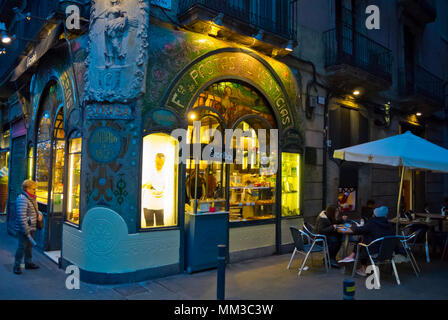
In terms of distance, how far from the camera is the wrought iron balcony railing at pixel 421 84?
13.9 m

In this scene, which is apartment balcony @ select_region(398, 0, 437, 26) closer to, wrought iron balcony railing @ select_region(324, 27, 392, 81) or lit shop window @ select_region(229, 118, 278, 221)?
wrought iron balcony railing @ select_region(324, 27, 392, 81)

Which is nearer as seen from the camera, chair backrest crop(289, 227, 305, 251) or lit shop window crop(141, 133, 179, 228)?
lit shop window crop(141, 133, 179, 228)

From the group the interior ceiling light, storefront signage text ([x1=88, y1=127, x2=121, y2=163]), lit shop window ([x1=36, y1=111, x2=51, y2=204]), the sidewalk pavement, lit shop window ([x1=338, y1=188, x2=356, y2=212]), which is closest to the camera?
the sidewalk pavement

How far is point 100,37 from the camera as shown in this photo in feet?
21.0

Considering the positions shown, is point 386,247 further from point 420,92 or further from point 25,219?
point 420,92

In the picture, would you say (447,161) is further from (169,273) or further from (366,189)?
(169,273)

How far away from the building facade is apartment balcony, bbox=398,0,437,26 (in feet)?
8.57

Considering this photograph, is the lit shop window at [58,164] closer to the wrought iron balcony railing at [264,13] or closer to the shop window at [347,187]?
the wrought iron balcony railing at [264,13]

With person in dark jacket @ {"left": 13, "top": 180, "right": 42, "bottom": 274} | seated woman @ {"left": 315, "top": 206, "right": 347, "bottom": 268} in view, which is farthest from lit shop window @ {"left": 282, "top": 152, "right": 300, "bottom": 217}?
person in dark jacket @ {"left": 13, "top": 180, "right": 42, "bottom": 274}

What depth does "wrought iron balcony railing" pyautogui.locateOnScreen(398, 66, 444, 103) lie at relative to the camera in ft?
45.5

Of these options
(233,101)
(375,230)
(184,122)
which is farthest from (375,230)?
(184,122)

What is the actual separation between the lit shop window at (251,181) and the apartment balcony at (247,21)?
1.99 m

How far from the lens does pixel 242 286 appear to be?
19.9ft
